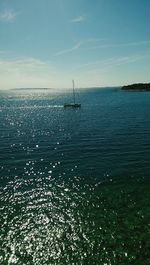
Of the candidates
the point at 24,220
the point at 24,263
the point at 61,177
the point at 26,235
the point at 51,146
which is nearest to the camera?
the point at 24,263

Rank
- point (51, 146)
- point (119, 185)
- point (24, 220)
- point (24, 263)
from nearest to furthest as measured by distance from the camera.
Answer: point (24, 263)
point (24, 220)
point (119, 185)
point (51, 146)

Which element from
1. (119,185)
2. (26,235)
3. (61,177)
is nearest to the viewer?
(26,235)

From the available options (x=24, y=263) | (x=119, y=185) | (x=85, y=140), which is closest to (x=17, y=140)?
(x=85, y=140)

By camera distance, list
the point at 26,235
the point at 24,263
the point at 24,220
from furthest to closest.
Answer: the point at 24,220, the point at 26,235, the point at 24,263

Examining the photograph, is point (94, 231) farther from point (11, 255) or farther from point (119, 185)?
point (119, 185)

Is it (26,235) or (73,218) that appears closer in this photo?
(26,235)

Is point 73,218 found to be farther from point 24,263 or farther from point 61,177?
point 61,177

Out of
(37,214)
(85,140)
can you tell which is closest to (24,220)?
(37,214)

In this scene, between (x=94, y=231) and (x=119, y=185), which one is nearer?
(x=94, y=231)

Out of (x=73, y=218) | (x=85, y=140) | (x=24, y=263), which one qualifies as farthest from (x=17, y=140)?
(x=24, y=263)
